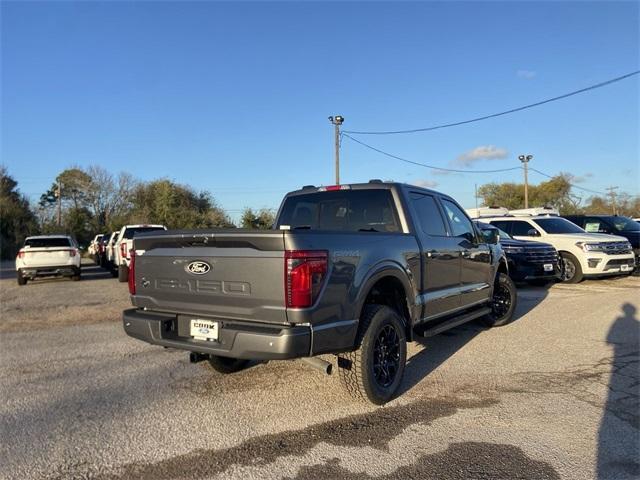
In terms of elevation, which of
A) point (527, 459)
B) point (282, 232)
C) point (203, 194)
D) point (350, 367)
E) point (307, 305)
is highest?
point (203, 194)

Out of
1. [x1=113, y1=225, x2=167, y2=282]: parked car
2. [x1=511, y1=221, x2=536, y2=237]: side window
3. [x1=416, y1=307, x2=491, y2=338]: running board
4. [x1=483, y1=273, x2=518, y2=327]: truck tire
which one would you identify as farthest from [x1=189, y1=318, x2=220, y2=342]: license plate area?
[x1=511, y1=221, x2=536, y2=237]: side window

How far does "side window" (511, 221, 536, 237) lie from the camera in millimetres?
13347

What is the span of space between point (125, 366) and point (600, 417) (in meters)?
4.75

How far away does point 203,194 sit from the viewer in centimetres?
4606

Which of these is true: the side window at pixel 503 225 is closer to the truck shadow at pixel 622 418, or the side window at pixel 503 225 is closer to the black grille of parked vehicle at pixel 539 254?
the black grille of parked vehicle at pixel 539 254

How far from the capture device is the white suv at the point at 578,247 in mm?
12289

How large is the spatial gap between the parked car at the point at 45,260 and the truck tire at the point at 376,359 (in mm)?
14217

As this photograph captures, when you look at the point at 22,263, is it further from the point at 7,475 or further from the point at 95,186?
the point at 95,186

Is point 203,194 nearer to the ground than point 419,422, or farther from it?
farther from it

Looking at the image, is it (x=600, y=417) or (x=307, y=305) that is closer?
(x=307, y=305)

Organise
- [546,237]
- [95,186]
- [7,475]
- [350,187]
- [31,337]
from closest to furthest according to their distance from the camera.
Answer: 1. [7,475]
2. [350,187]
3. [31,337]
4. [546,237]
5. [95,186]

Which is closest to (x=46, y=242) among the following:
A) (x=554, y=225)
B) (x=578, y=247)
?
(x=554, y=225)

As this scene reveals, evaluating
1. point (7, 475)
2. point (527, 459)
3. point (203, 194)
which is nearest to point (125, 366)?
point (7, 475)

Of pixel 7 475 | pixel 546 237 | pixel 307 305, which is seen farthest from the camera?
pixel 546 237
